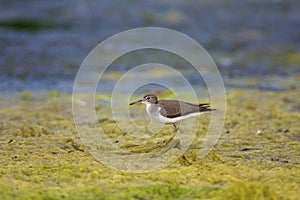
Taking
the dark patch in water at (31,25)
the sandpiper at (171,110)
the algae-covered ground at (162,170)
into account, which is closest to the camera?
the algae-covered ground at (162,170)

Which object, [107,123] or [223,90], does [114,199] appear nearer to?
[107,123]

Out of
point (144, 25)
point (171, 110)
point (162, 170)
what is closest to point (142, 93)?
point (171, 110)

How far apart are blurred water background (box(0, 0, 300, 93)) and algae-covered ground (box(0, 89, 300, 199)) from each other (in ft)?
9.37

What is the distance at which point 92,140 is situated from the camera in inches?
277

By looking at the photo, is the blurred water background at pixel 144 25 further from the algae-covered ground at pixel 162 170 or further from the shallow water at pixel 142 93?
the algae-covered ground at pixel 162 170

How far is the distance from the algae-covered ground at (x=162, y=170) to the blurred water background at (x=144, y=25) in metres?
2.86

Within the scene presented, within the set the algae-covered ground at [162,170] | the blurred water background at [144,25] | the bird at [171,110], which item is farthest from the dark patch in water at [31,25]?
the bird at [171,110]

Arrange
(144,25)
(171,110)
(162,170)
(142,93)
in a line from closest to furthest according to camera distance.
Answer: (162,170)
(171,110)
(142,93)
(144,25)

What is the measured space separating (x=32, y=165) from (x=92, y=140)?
125 centimetres

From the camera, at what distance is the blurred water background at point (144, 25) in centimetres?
1188

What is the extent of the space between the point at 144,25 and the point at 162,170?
1271cm

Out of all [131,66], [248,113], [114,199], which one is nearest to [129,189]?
[114,199]

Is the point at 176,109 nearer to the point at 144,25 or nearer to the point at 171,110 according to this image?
the point at 171,110

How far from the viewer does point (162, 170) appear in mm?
5723
